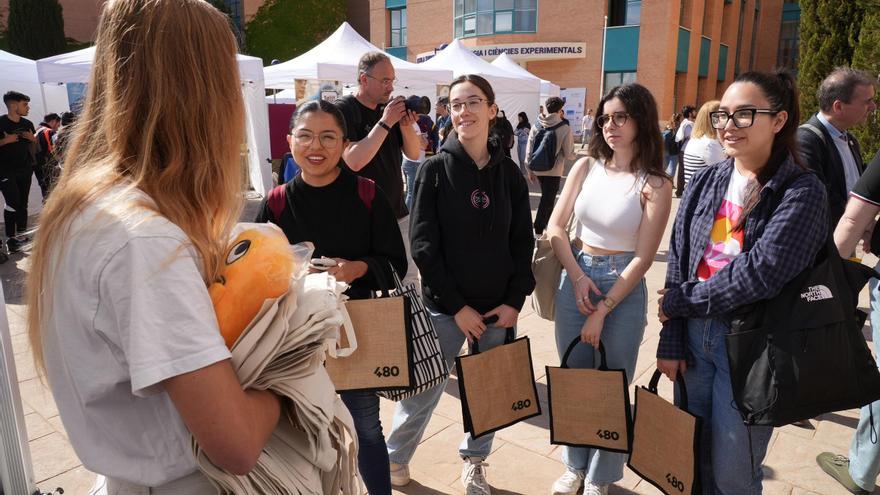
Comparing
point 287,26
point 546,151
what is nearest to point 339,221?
point 546,151

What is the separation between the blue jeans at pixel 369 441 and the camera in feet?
7.57

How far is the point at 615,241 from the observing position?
2.53m

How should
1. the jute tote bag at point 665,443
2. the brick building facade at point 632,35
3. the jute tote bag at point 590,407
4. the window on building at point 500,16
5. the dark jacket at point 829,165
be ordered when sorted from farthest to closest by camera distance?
the window on building at point 500,16 < the brick building facade at point 632,35 < the dark jacket at point 829,165 < the jute tote bag at point 590,407 < the jute tote bag at point 665,443

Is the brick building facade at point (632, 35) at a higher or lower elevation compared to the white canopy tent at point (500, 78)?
higher

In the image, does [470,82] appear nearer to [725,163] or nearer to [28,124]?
[725,163]

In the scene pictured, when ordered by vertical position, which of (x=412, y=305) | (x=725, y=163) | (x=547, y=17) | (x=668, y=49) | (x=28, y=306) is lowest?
(x=412, y=305)

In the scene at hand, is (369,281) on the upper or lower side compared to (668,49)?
lower

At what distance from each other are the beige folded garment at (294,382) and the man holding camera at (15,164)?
304 inches

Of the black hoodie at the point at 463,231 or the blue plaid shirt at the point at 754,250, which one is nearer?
the blue plaid shirt at the point at 754,250

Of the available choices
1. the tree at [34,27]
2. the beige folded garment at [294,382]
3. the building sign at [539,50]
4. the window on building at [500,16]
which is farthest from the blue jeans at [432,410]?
the tree at [34,27]

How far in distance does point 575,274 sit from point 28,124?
26.3 ft

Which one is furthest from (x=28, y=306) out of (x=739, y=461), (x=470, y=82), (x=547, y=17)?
(x=547, y=17)

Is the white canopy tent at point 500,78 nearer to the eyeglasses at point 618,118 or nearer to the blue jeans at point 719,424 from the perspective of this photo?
the eyeglasses at point 618,118

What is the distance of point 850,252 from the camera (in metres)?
2.81
